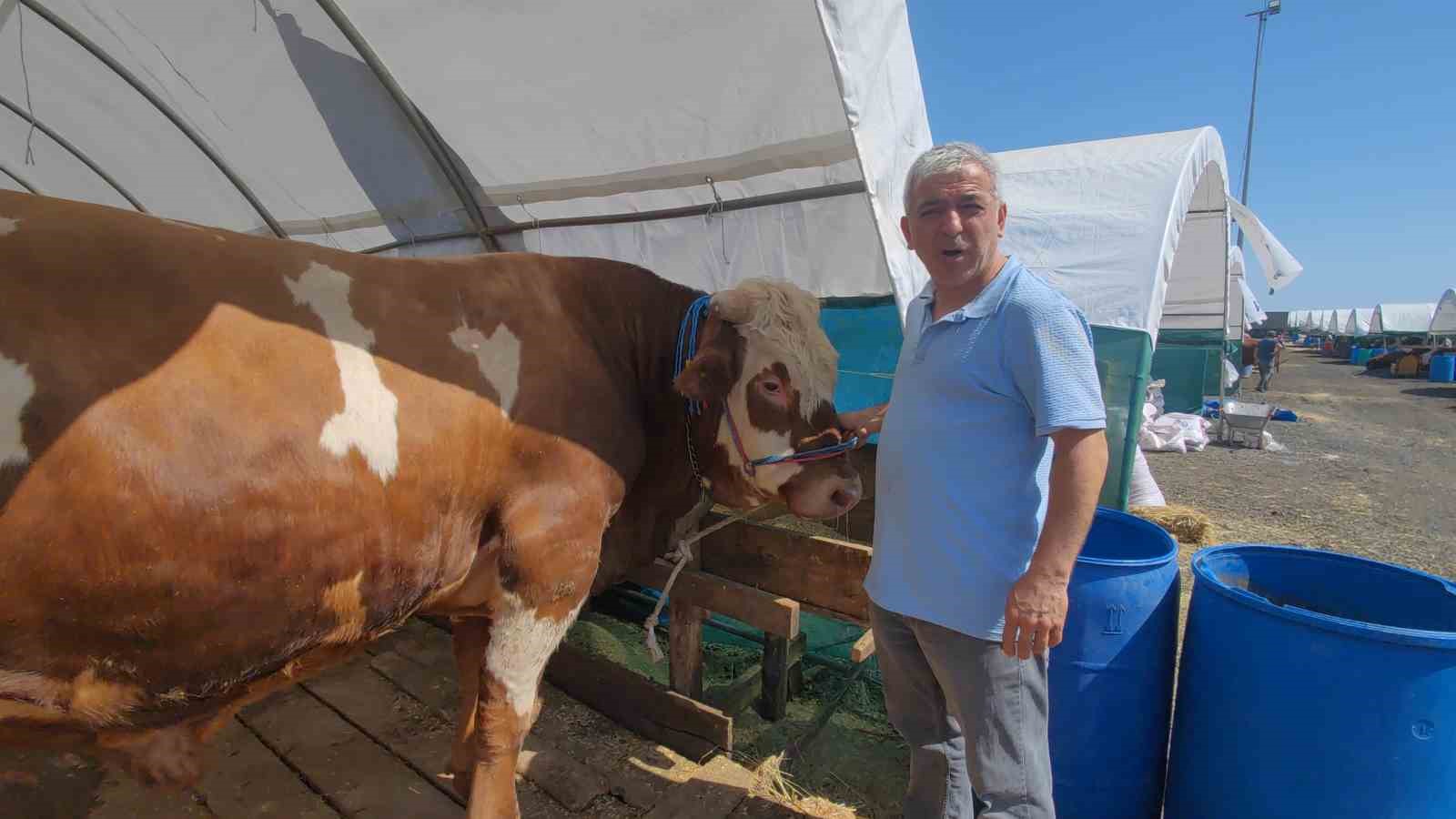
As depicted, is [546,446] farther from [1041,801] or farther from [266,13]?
[266,13]

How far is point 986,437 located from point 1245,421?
43.1 ft

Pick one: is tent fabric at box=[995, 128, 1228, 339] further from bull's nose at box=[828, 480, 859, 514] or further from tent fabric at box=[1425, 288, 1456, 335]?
tent fabric at box=[1425, 288, 1456, 335]

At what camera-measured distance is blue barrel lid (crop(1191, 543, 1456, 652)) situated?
6.12 feet

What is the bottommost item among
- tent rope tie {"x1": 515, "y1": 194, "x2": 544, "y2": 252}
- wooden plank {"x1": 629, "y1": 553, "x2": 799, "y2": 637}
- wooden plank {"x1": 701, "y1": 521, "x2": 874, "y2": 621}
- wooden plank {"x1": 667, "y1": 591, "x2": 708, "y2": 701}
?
wooden plank {"x1": 667, "y1": 591, "x2": 708, "y2": 701}

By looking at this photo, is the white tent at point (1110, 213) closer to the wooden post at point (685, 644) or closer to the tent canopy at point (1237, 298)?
the wooden post at point (685, 644)

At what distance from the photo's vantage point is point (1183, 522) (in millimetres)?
6641

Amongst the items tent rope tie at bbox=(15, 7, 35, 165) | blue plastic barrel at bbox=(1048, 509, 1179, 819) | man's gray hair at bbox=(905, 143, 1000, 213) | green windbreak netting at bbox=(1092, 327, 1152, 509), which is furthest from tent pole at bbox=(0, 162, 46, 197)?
green windbreak netting at bbox=(1092, 327, 1152, 509)

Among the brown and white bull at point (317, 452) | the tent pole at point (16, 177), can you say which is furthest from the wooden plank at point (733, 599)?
the tent pole at point (16, 177)

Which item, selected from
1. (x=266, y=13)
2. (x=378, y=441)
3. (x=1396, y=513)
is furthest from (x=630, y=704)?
(x=1396, y=513)

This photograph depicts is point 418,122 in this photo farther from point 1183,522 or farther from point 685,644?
point 1183,522

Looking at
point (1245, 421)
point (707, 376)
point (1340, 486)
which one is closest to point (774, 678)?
point (707, 376)

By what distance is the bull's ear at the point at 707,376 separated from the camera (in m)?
2.44

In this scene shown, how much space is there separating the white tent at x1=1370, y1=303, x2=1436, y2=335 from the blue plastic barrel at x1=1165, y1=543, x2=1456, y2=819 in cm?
7909

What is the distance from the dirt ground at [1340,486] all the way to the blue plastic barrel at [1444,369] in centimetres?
1321
